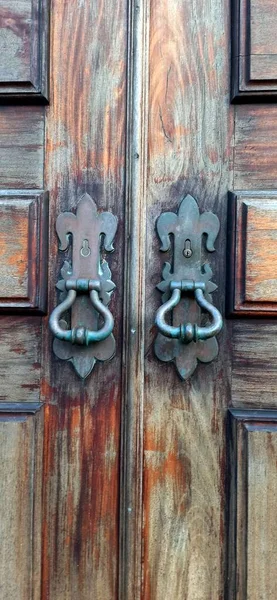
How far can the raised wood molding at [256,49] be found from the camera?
Answer: 53cm

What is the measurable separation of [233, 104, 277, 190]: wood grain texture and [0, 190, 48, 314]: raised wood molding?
0.23 metres

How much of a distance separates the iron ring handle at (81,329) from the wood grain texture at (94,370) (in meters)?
0.04

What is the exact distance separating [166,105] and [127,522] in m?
0.48

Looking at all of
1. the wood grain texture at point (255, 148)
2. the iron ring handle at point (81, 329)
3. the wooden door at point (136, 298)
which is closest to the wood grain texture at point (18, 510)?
the wooden door at point (136, 298)

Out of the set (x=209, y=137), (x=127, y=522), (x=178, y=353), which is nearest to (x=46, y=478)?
(x=127, y=522)

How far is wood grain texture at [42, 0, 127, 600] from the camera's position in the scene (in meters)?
0.55

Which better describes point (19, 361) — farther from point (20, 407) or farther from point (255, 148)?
point (255, 148)

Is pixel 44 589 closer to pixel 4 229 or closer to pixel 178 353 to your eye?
pixel 178 353

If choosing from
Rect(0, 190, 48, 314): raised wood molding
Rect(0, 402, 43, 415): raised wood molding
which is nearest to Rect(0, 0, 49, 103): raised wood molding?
Rect(0, 190, 48, 314): raised wood molding

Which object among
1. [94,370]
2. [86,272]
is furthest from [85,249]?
[94,370]

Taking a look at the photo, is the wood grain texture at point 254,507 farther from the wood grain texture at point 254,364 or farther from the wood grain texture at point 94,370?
the wood grain texture at point 94,370

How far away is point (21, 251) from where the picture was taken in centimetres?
55

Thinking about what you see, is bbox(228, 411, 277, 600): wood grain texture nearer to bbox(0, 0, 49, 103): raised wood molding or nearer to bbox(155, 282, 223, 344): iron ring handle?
bbox(155, 282, 223, 344): iron ring handle

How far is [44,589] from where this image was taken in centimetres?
55
